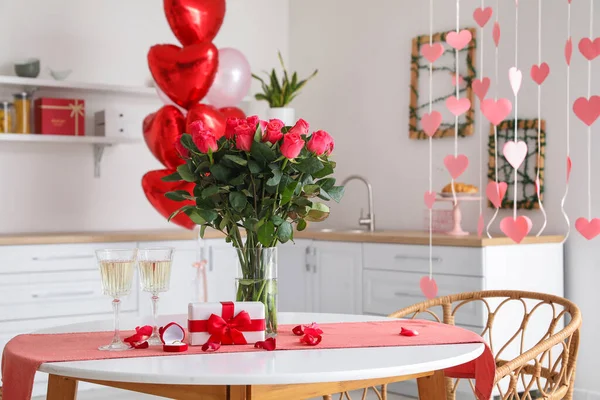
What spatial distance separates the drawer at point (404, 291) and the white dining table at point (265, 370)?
201 cm

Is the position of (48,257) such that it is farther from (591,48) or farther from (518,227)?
(591,48)

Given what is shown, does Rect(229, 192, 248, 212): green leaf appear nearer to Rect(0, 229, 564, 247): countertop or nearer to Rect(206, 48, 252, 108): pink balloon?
Rect(0, 229, 564, 247): countertop

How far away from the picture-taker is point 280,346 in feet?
5.39

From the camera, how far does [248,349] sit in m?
1.61

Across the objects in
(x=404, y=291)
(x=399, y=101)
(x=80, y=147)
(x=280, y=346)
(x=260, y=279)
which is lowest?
(x=404, y=291)

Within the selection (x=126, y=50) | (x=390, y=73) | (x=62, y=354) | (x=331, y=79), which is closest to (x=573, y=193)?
(x=390, y=73)

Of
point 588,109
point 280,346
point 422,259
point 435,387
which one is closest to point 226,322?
point 280,346

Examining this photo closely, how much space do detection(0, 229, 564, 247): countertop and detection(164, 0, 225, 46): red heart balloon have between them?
1002 millimetres

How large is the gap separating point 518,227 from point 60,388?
70.5 inches

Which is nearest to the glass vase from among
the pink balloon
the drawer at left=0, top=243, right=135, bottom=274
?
the drawer at left=0, top=243, right=135, bottom=274

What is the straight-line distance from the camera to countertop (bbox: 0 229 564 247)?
144 inches

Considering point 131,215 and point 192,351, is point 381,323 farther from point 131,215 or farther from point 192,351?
point 131,215

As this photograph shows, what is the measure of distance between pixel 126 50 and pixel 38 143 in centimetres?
78

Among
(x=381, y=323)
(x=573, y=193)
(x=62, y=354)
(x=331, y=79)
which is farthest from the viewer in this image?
(x=331, y=79)
